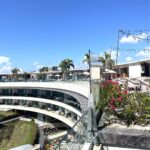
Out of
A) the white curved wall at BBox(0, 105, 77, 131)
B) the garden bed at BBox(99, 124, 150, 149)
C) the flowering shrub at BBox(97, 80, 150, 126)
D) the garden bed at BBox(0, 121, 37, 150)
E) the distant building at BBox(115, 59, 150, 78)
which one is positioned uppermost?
the distant building at BBox(115, 59, 150, 78)

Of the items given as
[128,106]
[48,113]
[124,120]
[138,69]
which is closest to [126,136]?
[124,120]

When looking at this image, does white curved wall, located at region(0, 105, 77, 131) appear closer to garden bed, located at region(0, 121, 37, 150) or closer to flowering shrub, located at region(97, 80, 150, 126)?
garden bed, located at region(0, 121, 37, 150)

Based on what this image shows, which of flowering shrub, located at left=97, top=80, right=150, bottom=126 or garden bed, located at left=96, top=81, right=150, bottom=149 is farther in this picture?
flowering shrub, located at left=97, top=80, right=150, bottom=126

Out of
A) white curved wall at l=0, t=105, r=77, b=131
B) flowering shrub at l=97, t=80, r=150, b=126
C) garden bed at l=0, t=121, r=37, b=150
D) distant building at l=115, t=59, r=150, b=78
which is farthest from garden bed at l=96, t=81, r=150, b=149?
distant building at l=115, t=59, r=150, b=78

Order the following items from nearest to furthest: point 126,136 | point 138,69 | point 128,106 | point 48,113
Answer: point 126,136 → point 128,106 → point 48,113 → point 138,69

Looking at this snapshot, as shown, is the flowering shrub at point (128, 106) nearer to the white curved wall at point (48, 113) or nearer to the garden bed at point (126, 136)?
the garden bed at point (126, 136)

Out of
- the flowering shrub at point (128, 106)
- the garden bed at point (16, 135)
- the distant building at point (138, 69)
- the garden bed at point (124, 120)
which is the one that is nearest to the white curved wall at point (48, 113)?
the garden bed at point (16, 135)

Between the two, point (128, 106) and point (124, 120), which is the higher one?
point (128, 106)

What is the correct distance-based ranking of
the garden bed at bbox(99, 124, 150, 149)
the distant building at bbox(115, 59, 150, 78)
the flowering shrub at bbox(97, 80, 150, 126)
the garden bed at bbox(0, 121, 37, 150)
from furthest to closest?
the distant building at bbox(115, 59, 150, 78), the garden bed at bbox(0, 121, 37, 150), the flowering shrub at bbox(97, 80, 150, 126), the garden bed at bbox(99, 124, 150, 149)

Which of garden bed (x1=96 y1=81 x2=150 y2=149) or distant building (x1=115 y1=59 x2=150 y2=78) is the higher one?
distant building (x1=115 y1=59 x2=150 y2=78)

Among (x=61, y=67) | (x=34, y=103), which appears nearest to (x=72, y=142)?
(x=34, y=103)

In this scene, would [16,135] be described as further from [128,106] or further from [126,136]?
[126,136]

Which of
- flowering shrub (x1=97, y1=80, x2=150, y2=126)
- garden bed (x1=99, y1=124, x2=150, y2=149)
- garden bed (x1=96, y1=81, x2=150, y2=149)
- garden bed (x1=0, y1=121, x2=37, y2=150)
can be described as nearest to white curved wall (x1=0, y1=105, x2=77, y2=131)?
garden bed (x1=0, y1=121, x2=37, y2=150)

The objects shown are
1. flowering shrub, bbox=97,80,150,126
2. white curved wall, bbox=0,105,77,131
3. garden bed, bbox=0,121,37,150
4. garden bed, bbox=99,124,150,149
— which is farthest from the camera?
white curved wall, bbox=0,105,77,131
